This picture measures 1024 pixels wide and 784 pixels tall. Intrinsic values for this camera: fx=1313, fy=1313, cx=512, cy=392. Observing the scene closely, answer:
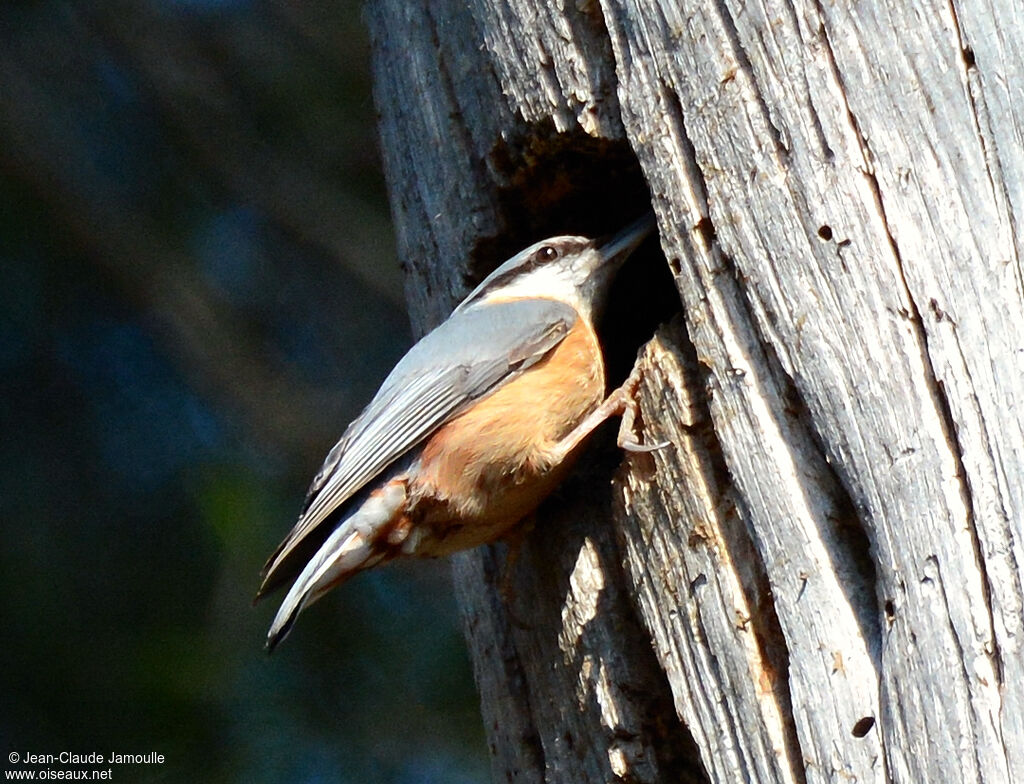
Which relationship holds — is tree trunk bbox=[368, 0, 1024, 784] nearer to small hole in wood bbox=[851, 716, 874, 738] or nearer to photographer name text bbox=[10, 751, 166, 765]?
small hole in wood bbox=[851, 716, 874, 738]

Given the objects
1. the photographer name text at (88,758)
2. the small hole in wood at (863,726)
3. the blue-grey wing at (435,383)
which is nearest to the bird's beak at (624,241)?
the blue-grey wing at (435,383)

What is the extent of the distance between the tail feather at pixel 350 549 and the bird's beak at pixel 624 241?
33.3 inches

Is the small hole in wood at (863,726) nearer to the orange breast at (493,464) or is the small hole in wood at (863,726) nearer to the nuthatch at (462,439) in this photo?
the nuthatch at (462,439)

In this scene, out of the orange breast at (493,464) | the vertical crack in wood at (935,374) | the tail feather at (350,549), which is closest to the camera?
the vertical crack in wood at (935,374)

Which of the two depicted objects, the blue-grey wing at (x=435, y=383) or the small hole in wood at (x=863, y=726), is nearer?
the small hole in wood at (x=863, y=726)

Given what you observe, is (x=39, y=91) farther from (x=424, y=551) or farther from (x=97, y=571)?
(x=424, y=551)

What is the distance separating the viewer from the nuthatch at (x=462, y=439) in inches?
121

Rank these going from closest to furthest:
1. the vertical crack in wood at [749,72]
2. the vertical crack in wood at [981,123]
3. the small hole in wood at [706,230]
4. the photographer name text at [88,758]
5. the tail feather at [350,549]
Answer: the vertical crack in wood at [981,123], the vertical crack in wood at [749,72], the small hole in wood at [706,230], the tail feather at [350,549], the photographer name text at [88,758]

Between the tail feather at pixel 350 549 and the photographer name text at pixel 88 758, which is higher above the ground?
the photographer name text at pixel 88 758

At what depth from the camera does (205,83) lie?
5645 millimetres

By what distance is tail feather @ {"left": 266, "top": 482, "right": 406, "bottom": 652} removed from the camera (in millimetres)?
2963

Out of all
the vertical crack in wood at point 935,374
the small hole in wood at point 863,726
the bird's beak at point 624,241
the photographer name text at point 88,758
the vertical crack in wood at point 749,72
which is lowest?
the small hole in wood at point 863,726

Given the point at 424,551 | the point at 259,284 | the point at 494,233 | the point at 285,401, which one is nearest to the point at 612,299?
the point at 494,233

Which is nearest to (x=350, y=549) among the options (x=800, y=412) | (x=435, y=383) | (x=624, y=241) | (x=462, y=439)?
(x=462, y=439)
